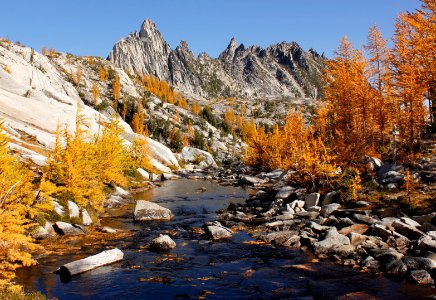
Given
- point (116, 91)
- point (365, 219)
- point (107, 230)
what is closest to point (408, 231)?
point (365, 219)

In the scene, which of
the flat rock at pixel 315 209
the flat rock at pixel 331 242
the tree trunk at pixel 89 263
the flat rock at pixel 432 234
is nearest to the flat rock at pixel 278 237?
the flat rock at pixel 331 242

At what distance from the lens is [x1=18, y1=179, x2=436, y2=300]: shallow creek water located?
14.1 meters

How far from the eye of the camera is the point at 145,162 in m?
63.4

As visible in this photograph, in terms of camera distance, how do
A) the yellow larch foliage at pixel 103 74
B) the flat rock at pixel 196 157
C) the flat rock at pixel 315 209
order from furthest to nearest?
the yellow larch foliage at pixel 103 74, the flat rock at pixel 196 157, the flat rock at pixel 315 209

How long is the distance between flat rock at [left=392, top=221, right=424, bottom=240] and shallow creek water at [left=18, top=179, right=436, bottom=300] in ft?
16.8

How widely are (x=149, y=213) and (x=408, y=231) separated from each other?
19.0m

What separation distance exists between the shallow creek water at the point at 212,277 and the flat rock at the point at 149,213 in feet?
19.4

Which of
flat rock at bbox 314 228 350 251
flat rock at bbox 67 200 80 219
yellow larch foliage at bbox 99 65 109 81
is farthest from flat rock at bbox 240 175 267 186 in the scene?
yellow larch foliage at bbox 99 65 109 81

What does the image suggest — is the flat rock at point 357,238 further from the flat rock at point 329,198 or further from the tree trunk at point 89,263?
the tree trunk at point 89,263

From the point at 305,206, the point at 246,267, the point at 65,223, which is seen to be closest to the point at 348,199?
the point at 305,206

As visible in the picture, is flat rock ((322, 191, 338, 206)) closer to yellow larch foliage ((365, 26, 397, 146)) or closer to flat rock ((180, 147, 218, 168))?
yellow larch foliage ((365, 26, 397, 146))

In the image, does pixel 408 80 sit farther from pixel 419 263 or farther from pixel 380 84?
pixel 419 263

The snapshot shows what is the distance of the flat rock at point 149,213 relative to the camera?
2912 centimetres

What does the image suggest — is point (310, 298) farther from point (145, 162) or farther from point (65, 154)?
point (145, 162)
